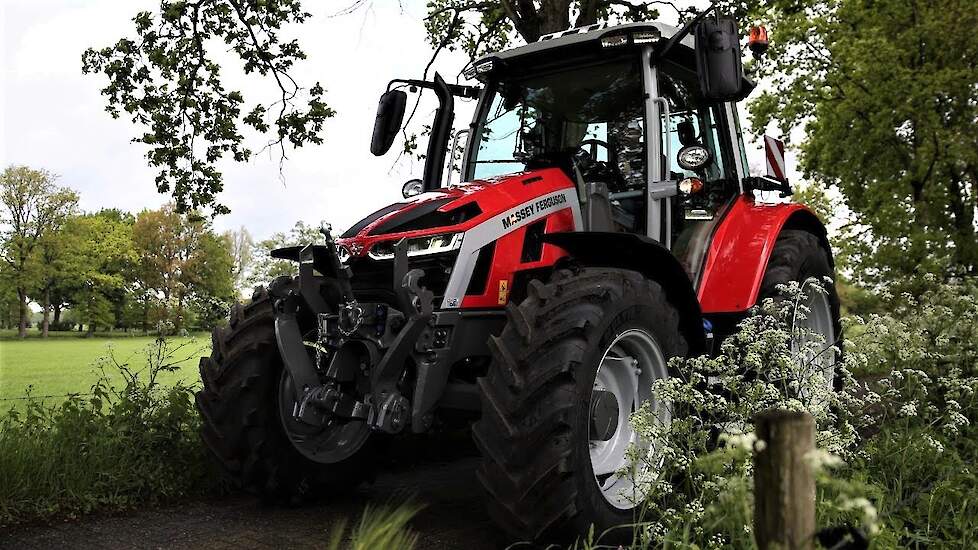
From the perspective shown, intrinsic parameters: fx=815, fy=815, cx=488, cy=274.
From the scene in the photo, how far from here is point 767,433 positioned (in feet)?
5.82

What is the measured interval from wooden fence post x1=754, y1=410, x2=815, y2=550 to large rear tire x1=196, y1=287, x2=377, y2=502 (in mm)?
2943

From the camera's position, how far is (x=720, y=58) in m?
3.92

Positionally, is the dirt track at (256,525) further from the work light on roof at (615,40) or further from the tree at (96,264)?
the tree at (96,264)

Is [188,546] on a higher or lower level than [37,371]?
lower

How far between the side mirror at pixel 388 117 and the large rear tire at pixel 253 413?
1325 millimetres

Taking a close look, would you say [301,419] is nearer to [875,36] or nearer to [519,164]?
[519,164]

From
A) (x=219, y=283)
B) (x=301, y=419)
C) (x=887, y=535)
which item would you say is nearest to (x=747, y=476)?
(x=887, y=535)

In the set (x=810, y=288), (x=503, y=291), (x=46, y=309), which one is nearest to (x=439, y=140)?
(x=503, y=291)

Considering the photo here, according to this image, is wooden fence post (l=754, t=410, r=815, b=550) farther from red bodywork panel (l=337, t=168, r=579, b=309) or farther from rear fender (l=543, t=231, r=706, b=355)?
red bodywork panel (l=337, t=168, r=579, b=309)

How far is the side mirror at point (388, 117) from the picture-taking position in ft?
17.0

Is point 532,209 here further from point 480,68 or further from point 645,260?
point 480,68

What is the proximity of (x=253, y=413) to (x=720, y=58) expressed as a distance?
2987 millimetres

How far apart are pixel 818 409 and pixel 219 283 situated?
1871cm

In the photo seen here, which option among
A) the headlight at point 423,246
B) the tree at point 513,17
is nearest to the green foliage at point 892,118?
the tree at point 513,17
